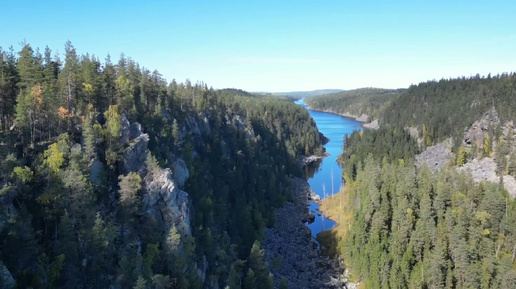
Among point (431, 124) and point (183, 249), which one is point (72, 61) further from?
point (431, 124)

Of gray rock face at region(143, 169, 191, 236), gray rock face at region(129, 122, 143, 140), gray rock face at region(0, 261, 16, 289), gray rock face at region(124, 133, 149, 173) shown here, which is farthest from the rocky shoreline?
gray rock face at region(0, 261, 16, 289)

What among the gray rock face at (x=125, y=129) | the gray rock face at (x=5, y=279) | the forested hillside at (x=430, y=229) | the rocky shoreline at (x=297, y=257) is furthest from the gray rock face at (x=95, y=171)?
the forested hillside at (x=430, y=229)

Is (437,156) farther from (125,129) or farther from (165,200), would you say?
(125,129)

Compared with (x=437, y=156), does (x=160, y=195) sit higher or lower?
higher

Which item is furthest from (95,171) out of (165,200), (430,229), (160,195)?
(430,229)

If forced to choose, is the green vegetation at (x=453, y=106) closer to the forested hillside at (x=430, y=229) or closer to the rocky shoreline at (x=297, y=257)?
the forested hillside at (x=430, y=229)

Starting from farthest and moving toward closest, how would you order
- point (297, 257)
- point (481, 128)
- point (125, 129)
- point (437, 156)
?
point (437, 156), point (481, 128), point (297, 257), point (125, 129)

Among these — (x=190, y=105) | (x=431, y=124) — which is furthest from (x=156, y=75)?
(x=431, y=124)

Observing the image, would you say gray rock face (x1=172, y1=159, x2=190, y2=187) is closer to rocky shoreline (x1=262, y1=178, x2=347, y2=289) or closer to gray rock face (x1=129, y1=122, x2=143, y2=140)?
gray rock face (x1=129, y1=122, x2=143, y2=140)
